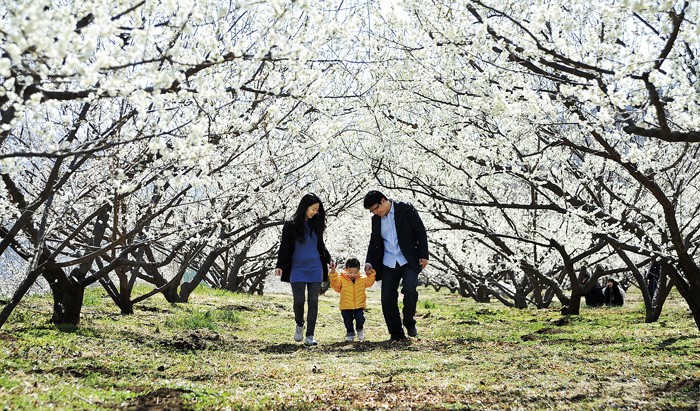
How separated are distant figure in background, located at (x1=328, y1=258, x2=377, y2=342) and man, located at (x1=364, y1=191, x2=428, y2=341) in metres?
0.55

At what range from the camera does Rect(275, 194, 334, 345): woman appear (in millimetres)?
8492

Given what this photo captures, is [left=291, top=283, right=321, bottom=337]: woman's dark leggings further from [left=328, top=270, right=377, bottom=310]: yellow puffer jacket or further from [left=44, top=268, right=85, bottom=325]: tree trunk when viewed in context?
[left=44, top=268, right=85, bottom=325]: tree trunk

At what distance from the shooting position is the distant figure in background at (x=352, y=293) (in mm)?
9156

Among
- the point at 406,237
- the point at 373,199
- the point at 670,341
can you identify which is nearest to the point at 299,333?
the point at 406,237

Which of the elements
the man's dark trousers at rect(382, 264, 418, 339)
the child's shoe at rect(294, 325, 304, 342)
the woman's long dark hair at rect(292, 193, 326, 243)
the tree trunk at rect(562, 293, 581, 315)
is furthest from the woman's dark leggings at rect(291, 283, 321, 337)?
the tree trunk at rect(562, 293, 581, 315)

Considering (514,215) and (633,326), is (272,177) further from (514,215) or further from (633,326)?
(514,215)

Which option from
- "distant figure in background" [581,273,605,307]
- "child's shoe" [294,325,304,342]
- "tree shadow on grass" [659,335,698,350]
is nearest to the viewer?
"tree shadow on grass" [659,335,698,350]

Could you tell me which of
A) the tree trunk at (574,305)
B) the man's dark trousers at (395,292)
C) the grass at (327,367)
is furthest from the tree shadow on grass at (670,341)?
the tree trunk at (574,305)

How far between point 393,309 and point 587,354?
7.88ft

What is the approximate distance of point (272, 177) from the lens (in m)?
10.3

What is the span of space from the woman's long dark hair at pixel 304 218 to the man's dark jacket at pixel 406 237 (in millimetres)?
704

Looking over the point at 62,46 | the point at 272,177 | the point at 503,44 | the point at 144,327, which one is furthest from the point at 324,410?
the point at 272,177

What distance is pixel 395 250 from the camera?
8.42 metres

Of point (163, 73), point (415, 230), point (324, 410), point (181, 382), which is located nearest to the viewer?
point (163, 73)
